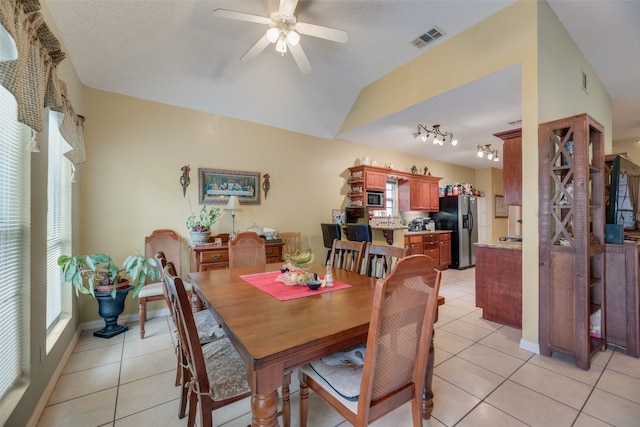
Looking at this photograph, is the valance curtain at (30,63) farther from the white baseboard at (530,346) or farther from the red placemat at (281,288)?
the white baseboard at (530,346)

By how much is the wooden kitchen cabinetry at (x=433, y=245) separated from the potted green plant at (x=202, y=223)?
11.6ft

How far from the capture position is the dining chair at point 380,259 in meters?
2.01

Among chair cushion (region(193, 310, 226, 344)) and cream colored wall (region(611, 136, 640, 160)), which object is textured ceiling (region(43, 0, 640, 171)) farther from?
chair cushion (region(193, 310, 226, 344))

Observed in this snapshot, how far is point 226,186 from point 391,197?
3633 mm

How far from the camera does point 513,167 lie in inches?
122

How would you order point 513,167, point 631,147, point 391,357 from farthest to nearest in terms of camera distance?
point 631,147 < point 513,167 < point 391,357

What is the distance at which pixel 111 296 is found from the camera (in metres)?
2.66

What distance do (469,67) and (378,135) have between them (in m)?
1.93

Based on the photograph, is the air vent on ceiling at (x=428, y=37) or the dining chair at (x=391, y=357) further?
the air vent on ceiling at (x=428, y=37)

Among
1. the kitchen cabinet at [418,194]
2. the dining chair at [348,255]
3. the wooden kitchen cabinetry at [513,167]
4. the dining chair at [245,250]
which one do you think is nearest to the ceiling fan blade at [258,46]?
the dining chair at [245,250]

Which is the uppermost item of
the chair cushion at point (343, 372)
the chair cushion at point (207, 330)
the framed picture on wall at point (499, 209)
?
the framed picture on wall at point (499, 209)

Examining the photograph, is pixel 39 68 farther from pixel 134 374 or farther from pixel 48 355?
pixel 134 374

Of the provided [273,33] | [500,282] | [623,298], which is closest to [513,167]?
[500,282]

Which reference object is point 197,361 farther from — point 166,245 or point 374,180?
point 374,180
